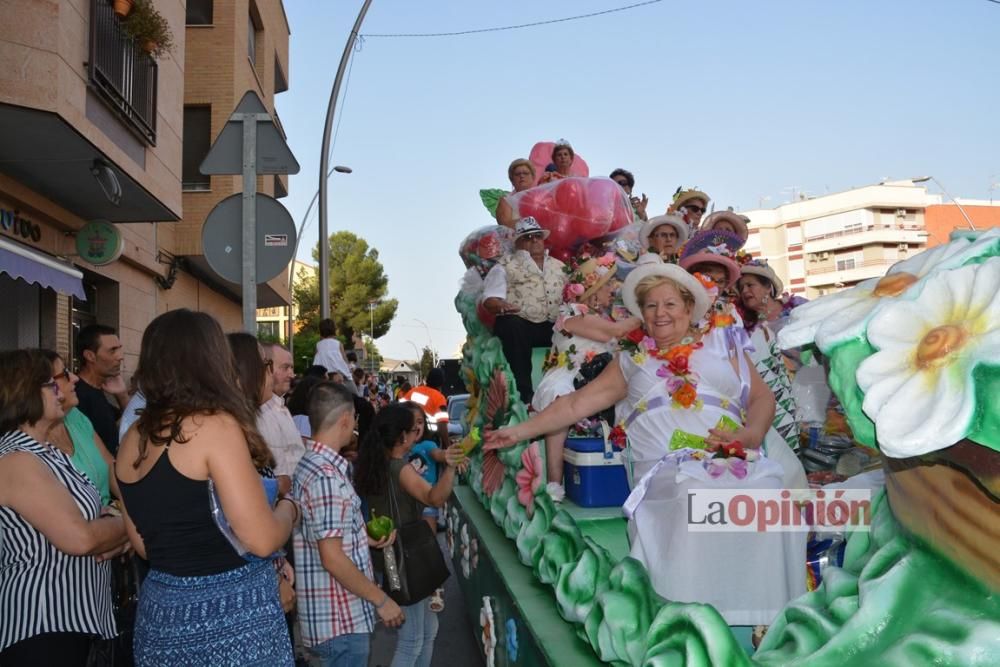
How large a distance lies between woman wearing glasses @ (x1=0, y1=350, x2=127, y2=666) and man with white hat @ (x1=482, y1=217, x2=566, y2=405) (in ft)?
10.6

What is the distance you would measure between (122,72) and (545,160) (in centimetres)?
508

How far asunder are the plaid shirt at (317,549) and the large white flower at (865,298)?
7.73ft

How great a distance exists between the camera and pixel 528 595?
3125 mm

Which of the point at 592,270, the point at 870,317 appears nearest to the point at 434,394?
the point at 592,270

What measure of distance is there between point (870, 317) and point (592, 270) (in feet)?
14.2

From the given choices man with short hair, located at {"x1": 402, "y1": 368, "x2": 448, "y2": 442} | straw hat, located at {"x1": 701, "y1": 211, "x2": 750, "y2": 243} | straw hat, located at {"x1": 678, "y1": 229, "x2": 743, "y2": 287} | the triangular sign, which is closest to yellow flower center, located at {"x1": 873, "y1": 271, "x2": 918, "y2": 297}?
straw hat, located at {"x1": 678, "y1": 229, "x2": 743, "y2": 287}

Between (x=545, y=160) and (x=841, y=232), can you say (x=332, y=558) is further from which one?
(x=841, y=232)

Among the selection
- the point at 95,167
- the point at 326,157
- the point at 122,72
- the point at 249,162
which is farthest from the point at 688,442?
the point at 326,157

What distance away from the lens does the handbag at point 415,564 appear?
12.6 ft

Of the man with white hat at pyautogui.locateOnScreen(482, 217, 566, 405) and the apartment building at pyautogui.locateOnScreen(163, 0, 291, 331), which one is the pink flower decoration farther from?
the apartment building at pyautogui.locateOnScreen(163, 0, 291, 331)

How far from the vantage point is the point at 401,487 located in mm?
4102

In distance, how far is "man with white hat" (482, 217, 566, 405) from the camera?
585 cm

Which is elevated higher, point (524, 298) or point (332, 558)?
point (524, 298)

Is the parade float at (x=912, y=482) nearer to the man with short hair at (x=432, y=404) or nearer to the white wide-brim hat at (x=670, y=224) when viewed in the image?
the white wide-brim hat at (x=670, y=224)
